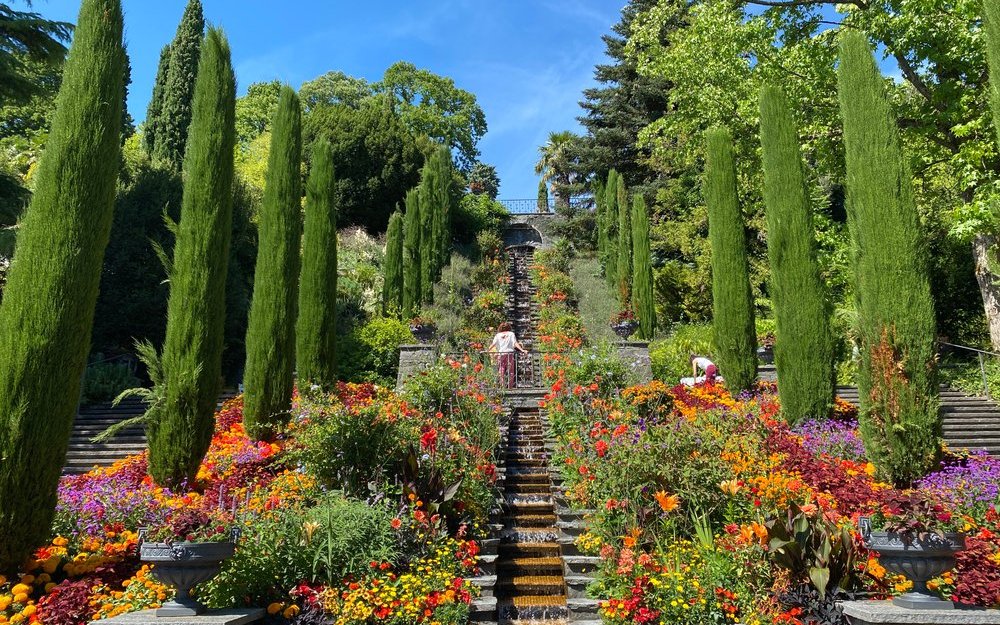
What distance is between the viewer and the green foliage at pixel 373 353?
14.5 meters

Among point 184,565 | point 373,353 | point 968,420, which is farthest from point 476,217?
point 184,565

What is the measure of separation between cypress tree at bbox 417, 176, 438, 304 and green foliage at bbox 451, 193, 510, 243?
6.00 m

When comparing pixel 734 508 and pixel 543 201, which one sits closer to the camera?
pixel 734 508

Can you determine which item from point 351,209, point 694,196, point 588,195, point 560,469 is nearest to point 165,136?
point 351,209

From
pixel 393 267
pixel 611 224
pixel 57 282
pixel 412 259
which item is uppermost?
pixel 611 224

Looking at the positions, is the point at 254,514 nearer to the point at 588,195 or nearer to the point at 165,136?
the point at 165,136

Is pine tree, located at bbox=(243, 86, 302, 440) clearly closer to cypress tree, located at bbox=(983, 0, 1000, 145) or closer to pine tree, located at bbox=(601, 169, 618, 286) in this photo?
cypress tree, located at bbox=(983, 0, 1000, 145)

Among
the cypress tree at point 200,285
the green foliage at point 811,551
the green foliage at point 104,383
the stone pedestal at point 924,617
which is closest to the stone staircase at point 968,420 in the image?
the green foliage at point 811,551

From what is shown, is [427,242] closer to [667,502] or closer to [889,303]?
[889,303]

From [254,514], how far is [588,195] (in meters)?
25.0

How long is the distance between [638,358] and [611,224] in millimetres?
13206

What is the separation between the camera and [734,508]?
17.9ft

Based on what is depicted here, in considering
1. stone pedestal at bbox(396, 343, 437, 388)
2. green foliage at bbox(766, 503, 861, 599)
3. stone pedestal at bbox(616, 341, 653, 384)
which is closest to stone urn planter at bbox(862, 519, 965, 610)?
green foliage at bbox(766, 503, 861, 599)

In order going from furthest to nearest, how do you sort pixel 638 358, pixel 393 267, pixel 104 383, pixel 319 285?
pixel 393 267
pixel 104 383
pixel 319 285
pixel 638 358
